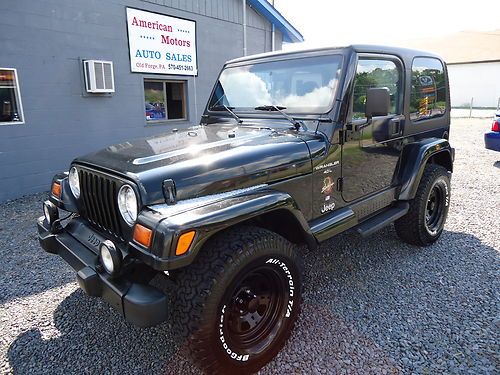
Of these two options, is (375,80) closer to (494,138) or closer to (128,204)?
(128,204)

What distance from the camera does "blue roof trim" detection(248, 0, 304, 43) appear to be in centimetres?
930

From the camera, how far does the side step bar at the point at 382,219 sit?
325 centimetres

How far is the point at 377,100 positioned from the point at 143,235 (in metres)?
1.99

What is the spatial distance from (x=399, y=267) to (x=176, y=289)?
93.6 inches

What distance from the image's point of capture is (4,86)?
588cm

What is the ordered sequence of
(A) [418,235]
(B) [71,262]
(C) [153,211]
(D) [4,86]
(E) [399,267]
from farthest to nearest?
1. (D) [4,86]
2. (A) [418,235]
3. (E) [399,267]
4. (B) [71,262]
5. (C) [153,211]

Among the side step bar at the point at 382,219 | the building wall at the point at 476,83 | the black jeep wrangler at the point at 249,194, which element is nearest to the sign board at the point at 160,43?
the black jeep wrangler at the point at 249,194

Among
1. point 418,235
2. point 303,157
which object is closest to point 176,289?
point 303,157

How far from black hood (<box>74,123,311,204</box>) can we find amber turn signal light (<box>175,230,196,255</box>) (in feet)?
0.95

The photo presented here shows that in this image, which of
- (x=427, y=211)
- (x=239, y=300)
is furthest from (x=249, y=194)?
(x=427, y=211)

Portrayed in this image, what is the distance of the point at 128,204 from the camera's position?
2154mm

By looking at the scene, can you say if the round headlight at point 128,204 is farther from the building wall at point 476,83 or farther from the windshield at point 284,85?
the building wall at point 476,83

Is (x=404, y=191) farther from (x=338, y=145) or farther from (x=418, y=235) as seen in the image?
(x=338, y=145)

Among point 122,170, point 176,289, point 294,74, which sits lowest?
point 176,289
